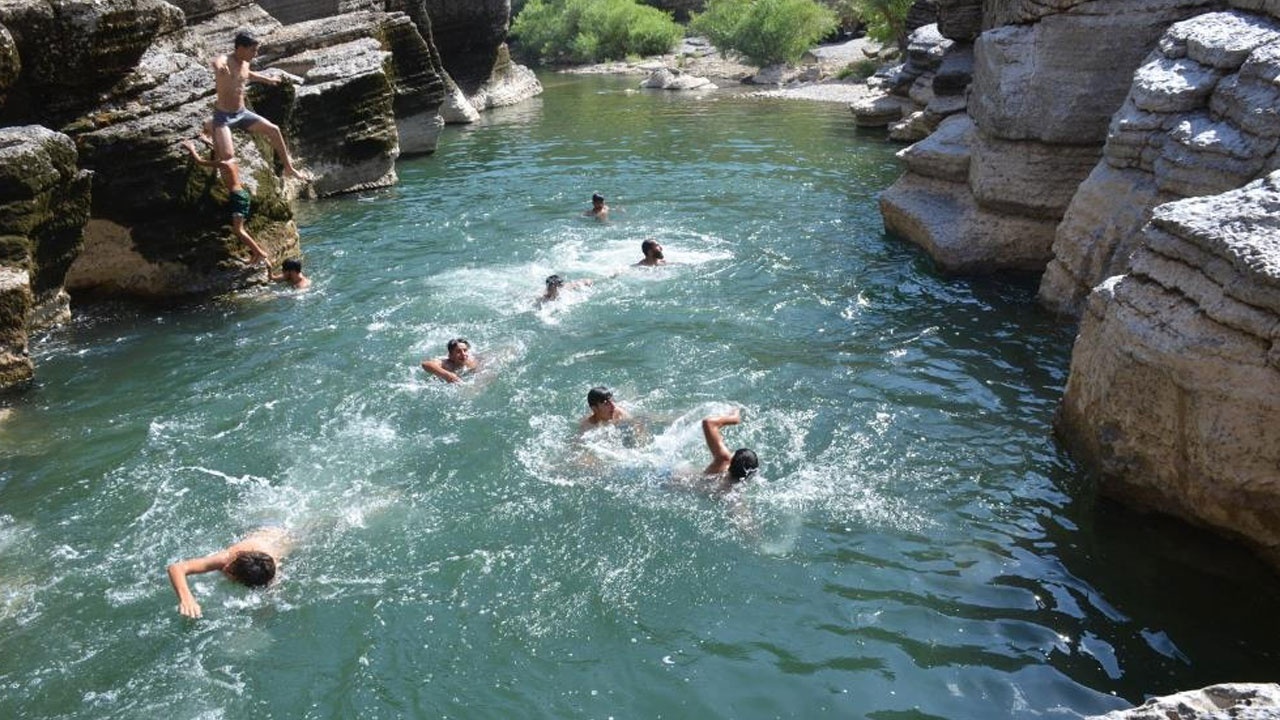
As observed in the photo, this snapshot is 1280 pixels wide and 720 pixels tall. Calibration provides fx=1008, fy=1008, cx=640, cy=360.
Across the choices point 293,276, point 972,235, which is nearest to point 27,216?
point 293,276

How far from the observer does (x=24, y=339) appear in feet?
36.7

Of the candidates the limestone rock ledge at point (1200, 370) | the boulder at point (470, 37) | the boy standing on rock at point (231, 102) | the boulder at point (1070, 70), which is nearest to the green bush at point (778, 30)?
the boulder at point (470, 37)

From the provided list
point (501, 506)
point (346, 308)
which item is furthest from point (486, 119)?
point (501, 506)

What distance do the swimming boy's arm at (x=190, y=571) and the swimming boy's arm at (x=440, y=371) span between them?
3.58 meters

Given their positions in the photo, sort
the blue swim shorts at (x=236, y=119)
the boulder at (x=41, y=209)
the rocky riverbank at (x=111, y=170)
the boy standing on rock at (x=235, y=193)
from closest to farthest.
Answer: the boulder at (x=41, y=209), the rocky riverbank at (x=111, y=170), the boy standing on rock at (x=235, y=193), the blue swim shorts at (x=236, y=119)

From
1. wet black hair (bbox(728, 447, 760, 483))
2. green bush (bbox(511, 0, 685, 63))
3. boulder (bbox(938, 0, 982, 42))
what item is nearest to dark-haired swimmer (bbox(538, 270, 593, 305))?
wet black hair (bbox(728, 447, 760, 483))

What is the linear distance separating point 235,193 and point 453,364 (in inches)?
193

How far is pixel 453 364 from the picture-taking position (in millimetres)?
11297

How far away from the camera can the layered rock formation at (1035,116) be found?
12500 mm

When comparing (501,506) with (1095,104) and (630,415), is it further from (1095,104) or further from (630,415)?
(1095,104)

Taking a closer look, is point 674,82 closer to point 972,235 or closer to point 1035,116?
point 972,235

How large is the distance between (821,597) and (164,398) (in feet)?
25.5

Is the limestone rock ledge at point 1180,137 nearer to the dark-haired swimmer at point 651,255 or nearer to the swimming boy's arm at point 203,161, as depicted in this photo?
the dark-haired swimmer at point 651,255

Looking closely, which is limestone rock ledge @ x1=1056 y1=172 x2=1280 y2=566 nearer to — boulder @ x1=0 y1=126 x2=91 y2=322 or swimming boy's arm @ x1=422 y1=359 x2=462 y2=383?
swimming boy's arm @ x1=422 y1=359 x2=462 y2=383
